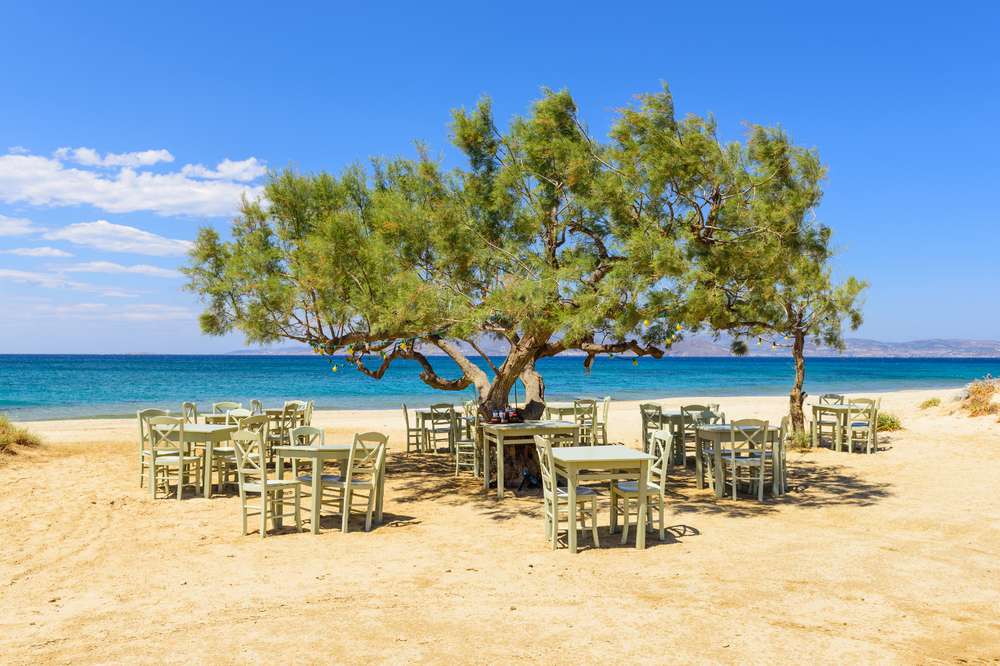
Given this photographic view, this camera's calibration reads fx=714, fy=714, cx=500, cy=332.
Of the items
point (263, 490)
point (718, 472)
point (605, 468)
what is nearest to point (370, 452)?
point (263, 490)

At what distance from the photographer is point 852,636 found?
3998mm

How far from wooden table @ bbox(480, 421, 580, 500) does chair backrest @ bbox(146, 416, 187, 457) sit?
3539mm

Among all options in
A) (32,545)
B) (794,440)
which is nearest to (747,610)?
(32,545)

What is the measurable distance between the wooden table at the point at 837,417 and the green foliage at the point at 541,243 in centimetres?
454

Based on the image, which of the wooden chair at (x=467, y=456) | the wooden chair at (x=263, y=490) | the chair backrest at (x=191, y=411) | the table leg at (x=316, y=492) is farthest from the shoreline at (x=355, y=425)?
the table leg at (x=316, y=492)

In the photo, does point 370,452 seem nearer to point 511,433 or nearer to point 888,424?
point 511,433

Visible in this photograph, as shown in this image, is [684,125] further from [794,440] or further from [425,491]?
[794,440]

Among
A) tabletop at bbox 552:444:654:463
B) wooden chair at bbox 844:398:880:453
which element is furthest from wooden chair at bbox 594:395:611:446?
tabletop at bbox 552:444:654:463

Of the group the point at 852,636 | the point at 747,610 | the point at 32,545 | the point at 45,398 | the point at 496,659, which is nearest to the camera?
the point at 496,659

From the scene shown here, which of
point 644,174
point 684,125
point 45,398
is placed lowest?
point 45,398

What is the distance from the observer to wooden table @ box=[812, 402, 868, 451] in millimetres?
12031

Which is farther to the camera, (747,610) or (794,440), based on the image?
(794,440)

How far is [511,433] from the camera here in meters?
8.27

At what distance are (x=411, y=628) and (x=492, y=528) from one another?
2747 millimetres
